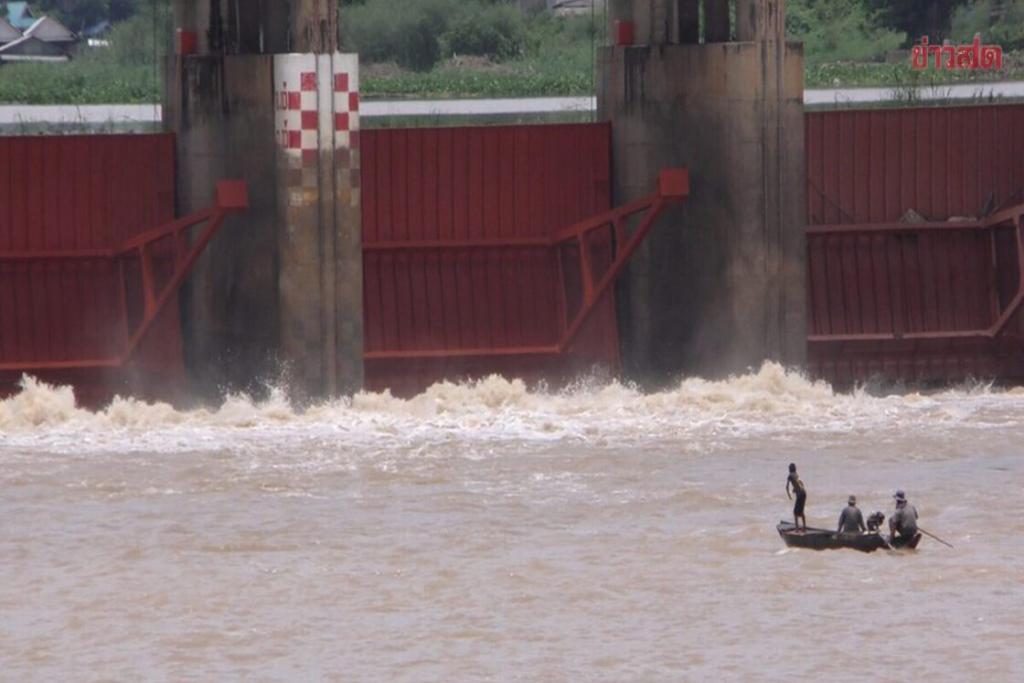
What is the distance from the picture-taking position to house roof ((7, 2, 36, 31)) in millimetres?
69938

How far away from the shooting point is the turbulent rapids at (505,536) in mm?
19750

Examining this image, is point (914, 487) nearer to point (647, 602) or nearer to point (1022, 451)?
point (1022, 451)

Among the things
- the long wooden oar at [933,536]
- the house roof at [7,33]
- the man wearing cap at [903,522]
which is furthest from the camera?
the house roof at [7,33]

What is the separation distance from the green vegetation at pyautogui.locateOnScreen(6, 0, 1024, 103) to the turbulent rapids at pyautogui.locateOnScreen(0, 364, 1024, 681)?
13.6 m

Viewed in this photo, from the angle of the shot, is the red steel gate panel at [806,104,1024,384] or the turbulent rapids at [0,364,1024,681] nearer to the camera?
the turbulent rapids at [0,364,1024,681]

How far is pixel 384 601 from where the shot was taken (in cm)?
2100

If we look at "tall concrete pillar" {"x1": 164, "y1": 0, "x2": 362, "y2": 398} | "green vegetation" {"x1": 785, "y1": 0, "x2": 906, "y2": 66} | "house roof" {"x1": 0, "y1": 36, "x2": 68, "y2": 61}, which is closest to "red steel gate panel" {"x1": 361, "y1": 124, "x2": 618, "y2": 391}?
"tall concrete pillar" {"x1": 164, "y1": 0, "x2": 362, "y2": 398}

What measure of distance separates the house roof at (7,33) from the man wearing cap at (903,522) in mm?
47332

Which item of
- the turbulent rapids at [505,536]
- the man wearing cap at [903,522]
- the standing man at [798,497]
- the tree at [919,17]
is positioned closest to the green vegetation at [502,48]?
the tree at [919,17]

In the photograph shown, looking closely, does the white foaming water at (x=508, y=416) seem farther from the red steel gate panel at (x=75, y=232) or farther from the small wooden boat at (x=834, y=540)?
the small wooden boat at (x=834, y=540)

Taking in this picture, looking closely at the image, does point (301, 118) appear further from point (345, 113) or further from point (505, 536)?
point (505, 536)

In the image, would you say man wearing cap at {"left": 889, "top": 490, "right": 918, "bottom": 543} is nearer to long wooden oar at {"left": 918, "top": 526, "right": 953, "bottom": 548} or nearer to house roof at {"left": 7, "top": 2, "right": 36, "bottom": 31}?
long wooden oar at {"left": 918, "top": 526, "right": 953, "bottom": 548}

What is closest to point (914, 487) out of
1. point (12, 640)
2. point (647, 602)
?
point (647, 602)

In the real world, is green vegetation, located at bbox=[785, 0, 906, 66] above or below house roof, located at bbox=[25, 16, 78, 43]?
below
